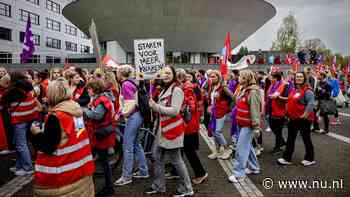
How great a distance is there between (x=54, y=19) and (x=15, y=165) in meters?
56.8

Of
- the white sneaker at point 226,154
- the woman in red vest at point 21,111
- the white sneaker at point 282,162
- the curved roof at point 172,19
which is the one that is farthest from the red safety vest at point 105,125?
the curved roof at point 172,19

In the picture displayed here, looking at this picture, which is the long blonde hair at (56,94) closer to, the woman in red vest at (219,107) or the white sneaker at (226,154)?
the woman in red vest at (219,107)

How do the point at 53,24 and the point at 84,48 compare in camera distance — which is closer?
the point at 53,24

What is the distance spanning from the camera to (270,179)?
5.39m

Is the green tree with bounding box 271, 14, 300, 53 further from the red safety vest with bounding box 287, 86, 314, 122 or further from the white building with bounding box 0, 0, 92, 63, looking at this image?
the red safety vest with bounding box 287, 86, 314, 122

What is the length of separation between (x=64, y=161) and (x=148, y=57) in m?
2.85

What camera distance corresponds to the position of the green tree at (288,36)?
4244 centimetres

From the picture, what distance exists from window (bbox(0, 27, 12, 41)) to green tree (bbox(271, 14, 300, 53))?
3935 centimetres

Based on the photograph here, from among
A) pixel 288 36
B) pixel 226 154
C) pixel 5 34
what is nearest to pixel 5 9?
pixel 5 34

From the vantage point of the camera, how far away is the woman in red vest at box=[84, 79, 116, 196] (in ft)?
14.3

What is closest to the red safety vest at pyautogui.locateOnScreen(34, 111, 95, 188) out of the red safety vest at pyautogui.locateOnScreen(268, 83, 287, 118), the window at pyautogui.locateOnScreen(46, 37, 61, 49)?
the red safety vest at pyautogui.locateOnScreen(268, 83, 287, 118)

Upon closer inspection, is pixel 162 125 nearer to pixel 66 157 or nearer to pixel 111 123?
pixel 111 123

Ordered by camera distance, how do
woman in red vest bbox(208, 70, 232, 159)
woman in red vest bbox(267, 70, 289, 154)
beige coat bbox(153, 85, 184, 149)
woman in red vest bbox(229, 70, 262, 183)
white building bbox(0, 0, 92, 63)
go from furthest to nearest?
1. white building bbox(0, 0, 92, 63)
2. woman in red vest bbox(267, 70, 289, 154)
3. woman in red vest bbox(208, 70, 232, 159)
4. woman in red vest bbox(229, 70, 262, 183)
5. beige coat bbox(153, 85, 184, 149)

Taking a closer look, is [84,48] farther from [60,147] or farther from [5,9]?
[60,147]
